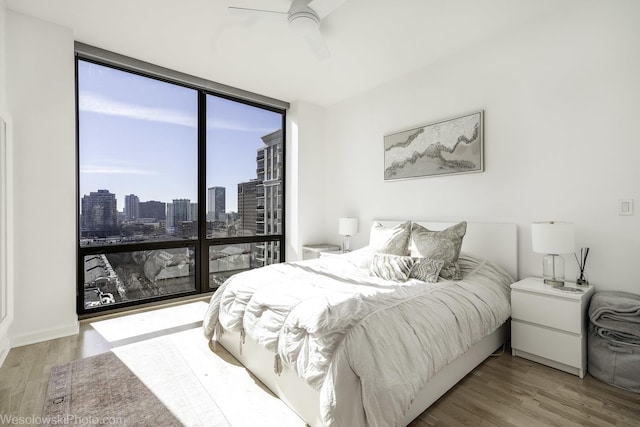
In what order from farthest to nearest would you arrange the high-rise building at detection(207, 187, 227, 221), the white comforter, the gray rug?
the high-rise building at detection(207, 187, 227, 221) → the gray rug → the white comforter

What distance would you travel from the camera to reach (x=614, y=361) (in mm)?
1982

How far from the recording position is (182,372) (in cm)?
216

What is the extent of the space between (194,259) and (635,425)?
4095 mm

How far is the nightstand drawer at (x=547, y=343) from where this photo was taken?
82.4 inches

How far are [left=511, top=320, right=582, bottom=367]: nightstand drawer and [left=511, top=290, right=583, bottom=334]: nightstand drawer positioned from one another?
0.05 meters

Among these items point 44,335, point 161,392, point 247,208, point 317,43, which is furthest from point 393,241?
point 44,335

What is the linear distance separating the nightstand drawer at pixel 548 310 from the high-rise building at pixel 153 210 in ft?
12.2

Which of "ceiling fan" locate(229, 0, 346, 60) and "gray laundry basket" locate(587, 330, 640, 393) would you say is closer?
"gray laundry basket" locate(587, 330, 640, 393)

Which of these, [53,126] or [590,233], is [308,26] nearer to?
[53,126]

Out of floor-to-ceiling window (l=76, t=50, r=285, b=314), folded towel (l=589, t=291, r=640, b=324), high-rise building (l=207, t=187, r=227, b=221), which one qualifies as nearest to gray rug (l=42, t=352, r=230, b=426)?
floor-to-ceiling window (l=76, t=50, r=285, b=314)

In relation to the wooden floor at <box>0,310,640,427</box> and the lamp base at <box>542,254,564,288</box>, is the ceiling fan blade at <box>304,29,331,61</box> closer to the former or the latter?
the lamp base at <box>542,254,564,288</box>

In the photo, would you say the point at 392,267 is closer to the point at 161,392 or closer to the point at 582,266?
the point at 582,266

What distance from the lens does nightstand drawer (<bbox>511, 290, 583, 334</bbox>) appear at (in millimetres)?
2090

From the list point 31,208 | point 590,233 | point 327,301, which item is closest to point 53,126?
point 31,208
